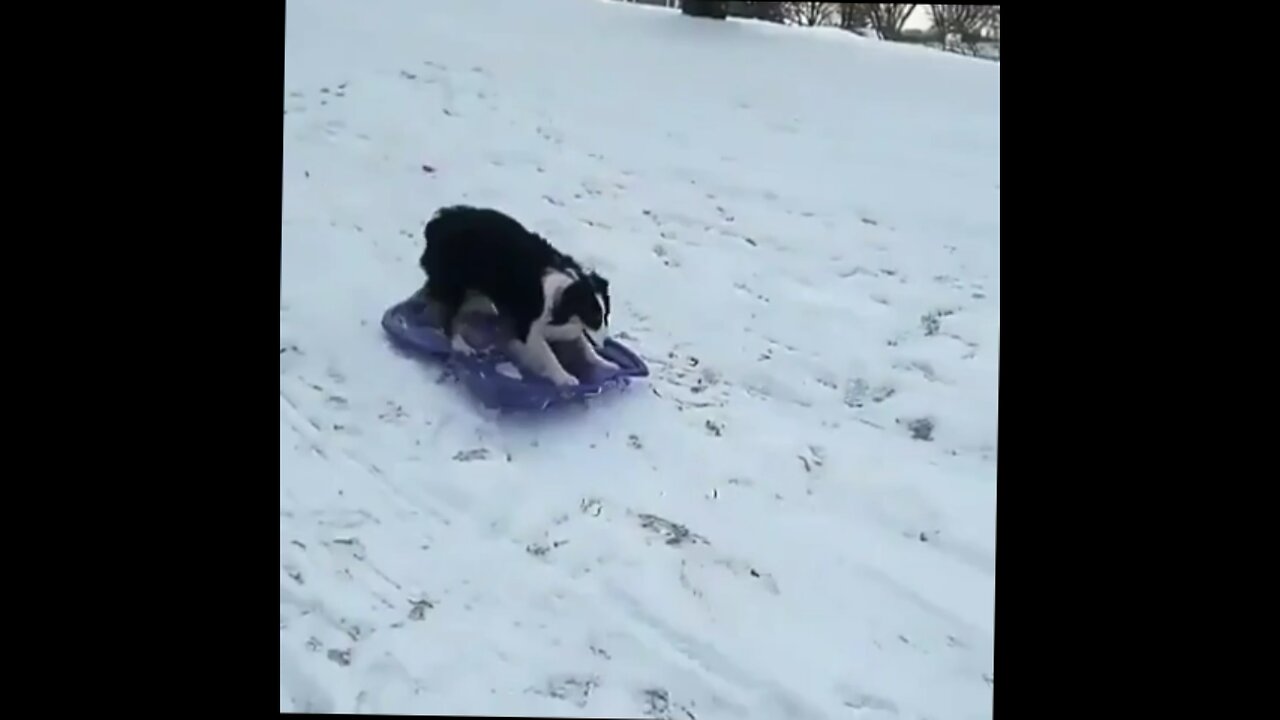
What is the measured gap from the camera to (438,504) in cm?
199

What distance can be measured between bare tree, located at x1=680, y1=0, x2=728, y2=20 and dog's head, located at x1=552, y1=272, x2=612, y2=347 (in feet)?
2.14

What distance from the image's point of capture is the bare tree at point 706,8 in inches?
94.1

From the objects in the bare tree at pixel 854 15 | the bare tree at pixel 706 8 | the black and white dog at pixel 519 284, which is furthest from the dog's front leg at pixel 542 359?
the bare tree at pixel 854 15

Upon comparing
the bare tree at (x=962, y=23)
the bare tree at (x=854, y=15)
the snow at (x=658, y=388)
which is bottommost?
the snow at (x=658, y=388)

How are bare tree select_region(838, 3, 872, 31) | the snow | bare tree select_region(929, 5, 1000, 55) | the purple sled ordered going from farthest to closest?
bare tree select_region(838, 3, 872, 31) → bare tree select_region(929, 5, 1000, 55) → the purple sled → the snow

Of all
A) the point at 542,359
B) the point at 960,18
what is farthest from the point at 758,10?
the point at 542,359

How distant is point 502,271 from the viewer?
2107 millimetres

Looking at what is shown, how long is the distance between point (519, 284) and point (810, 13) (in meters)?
0.87

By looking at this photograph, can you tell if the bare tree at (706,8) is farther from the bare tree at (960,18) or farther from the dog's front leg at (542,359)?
the dog's front leg at (542,359)

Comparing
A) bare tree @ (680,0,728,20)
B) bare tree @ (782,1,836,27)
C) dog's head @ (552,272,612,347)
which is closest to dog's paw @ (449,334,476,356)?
dog's head @ (552,272,612,347)

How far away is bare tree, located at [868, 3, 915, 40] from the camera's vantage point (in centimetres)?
227

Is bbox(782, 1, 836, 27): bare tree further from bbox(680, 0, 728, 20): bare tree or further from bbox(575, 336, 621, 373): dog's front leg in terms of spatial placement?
bbox(575, 336, 621, 373): dog's front leg

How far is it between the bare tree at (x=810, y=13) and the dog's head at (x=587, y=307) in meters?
0.74
